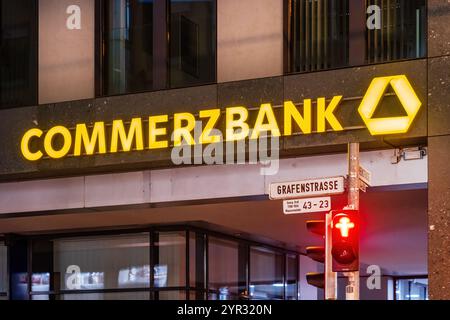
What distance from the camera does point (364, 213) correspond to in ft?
57.1

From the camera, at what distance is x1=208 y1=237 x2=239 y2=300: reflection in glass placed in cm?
1933

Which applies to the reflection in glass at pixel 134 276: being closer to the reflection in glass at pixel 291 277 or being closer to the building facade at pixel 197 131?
the building facade at pixel 197 131

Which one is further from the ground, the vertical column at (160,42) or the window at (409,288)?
the vertical column at (160,42)

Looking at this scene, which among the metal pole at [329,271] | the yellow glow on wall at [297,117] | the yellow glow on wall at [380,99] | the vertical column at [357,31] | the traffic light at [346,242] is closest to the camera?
the traffic light at [346,242]

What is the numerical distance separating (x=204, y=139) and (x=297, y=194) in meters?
3.53

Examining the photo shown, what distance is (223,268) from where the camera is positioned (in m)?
19.8

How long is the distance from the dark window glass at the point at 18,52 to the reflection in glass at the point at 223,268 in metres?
4.33

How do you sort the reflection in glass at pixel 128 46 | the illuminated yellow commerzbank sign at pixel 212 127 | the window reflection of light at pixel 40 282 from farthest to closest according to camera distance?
the window reflection of light at pixel 40 282
the reflection in glass at pixel 128 46
the illuminated yellow commerzbank sign at pixel 212 127

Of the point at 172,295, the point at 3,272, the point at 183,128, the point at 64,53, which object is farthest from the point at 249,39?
the point at 3,272

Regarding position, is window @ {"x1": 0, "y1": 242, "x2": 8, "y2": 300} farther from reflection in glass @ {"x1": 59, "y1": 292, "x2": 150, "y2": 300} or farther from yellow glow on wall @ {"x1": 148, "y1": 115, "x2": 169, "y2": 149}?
yellow glow on wall @ {"x1": 148, "y1": 115, "x2": 169, "y2": 149}

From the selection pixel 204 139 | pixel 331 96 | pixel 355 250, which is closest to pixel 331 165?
pixel 331 96

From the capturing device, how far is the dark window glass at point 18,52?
60.5 ft

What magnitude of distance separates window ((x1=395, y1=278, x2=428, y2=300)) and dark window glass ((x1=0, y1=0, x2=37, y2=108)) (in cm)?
1370

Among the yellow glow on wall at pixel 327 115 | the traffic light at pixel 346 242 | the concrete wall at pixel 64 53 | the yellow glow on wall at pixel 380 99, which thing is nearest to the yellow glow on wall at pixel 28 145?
the concrete wall at pixel 64 53
